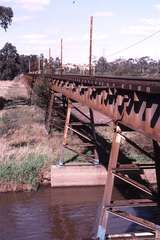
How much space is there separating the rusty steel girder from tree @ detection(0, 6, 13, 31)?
3187 centimetres

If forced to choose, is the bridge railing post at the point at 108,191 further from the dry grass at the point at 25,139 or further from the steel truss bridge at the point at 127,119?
the dry grass at the point at 25,139

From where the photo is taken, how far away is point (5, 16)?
152 ft

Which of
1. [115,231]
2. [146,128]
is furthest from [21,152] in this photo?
[146,128]

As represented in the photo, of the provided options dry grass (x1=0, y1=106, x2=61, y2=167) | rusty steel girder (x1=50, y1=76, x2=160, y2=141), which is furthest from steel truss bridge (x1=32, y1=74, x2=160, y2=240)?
dry grass (x1=0, y1=106, x2=61, y2=167)

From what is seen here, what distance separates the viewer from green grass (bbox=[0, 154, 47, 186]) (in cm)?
2042

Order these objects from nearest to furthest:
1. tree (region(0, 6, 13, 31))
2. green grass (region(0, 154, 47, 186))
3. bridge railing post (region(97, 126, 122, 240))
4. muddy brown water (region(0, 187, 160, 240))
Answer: bridge railing post (region(97, 126, 122, 240)) < muddy brown water (region(0, 187, 160, 240)) < green grass (region(0, 154, 47, 186)) < tree (region(0, 6, 13, 31))

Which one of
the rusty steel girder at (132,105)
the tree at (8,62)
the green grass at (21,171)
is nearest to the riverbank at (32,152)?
the green grass at (21,171)

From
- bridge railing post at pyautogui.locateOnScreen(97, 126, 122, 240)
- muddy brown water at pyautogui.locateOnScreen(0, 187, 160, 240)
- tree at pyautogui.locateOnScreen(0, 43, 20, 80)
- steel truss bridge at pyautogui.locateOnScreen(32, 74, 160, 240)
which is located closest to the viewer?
steel truss bridge at pyautogui.locateOnScreen(32, 74, 160, 240)

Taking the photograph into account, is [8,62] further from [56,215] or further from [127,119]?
[127,119]

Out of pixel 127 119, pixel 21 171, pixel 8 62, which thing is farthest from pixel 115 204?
pixel 8 62

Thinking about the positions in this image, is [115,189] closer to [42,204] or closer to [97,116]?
[42,204]

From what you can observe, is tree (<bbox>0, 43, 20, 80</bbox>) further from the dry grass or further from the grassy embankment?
the grassy embankment

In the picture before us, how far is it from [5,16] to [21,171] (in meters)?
28.0

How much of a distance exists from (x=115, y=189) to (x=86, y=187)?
1.26 m
